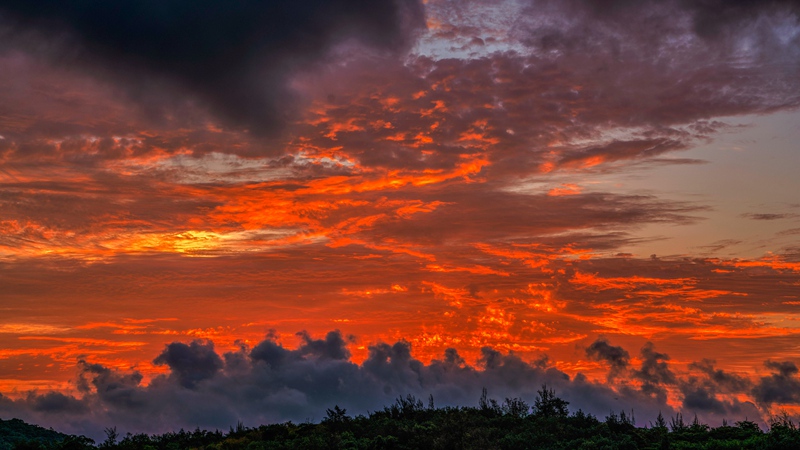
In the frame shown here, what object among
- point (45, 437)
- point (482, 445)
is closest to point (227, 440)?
point (482, 445)

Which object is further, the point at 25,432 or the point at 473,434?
the point at 25,432

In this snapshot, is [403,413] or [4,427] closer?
[403,413]

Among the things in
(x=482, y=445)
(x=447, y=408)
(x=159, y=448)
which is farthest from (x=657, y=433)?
(x=159, y=448)

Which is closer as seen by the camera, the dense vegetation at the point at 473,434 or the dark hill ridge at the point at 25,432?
the dense vegetation at the point at 473,434

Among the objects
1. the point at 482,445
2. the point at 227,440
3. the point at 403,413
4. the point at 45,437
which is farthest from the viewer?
the point at 45,437

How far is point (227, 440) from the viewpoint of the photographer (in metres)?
43.2

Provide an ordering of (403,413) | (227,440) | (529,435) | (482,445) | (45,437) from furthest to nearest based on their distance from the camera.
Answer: (45,437), (403,413), (227,440), (529,435), (482,445)

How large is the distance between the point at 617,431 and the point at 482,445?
8825 mm

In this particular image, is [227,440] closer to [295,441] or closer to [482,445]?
[295,441]

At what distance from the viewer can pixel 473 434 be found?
36.5 m

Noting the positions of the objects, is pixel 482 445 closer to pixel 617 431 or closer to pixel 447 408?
pixel 617 431

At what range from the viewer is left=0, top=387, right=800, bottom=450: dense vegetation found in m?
34.4

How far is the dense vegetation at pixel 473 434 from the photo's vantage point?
34438 millimetres

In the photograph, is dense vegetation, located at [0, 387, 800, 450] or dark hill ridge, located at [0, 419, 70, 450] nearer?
dense vegetation, located at [0, 387, 800, 450]
